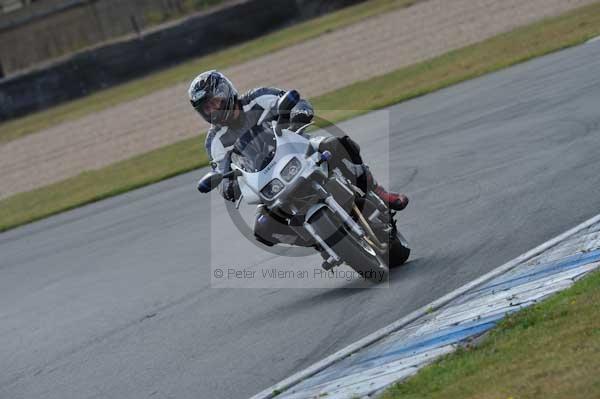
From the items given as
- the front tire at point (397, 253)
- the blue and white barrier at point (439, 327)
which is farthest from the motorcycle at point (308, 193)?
the blue and white barrier at point (439, 327)

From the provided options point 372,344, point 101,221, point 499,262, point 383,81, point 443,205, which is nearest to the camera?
point 372,344

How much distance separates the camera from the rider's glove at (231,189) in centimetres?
811

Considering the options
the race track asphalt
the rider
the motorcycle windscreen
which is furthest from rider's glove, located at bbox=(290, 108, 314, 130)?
the race track asphalt

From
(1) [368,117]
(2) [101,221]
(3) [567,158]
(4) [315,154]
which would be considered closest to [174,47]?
(1) [368,117]

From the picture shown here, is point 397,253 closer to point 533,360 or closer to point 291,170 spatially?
point 291,170

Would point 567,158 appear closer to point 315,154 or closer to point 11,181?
point 315,154

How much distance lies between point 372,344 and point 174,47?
79.7ft

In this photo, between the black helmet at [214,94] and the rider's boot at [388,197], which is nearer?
the black helmet at [214,94]

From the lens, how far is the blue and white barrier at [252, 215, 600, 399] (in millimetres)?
5699

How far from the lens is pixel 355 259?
775 centimetres

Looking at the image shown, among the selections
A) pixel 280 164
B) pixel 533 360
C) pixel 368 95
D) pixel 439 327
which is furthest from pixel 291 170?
pixel 368 95

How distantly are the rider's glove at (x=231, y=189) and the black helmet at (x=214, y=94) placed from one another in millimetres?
456

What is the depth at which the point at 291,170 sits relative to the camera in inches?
303

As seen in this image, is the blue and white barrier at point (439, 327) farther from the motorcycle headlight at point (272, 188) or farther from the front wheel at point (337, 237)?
the motorcycle headlight at point (272, 188)
